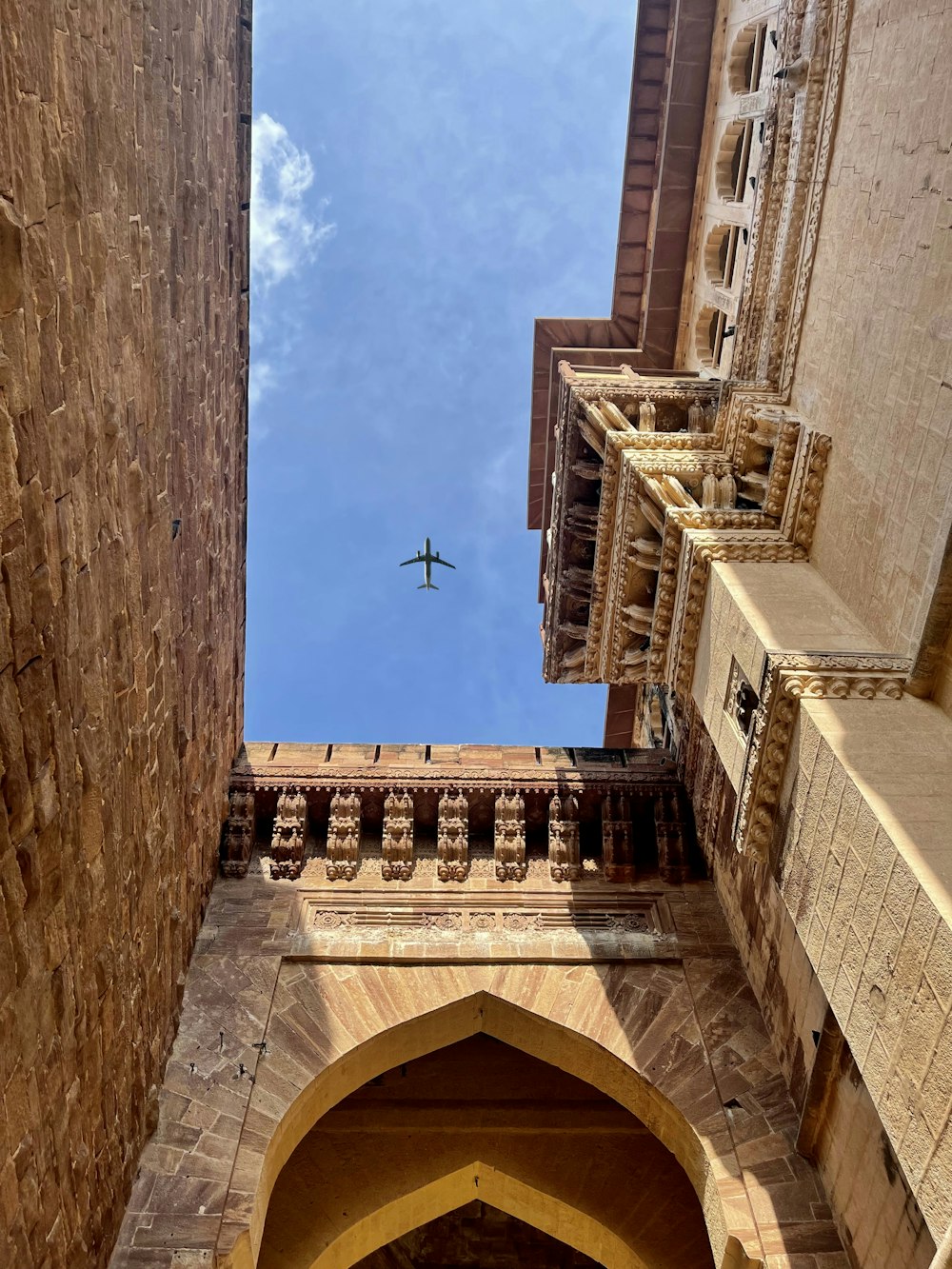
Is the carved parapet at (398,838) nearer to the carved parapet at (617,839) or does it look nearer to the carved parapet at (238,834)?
the carved parapet at (238,834)

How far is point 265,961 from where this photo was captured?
7.09 m

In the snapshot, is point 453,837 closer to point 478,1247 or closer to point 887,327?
point 478,1247

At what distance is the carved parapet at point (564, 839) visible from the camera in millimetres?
8109

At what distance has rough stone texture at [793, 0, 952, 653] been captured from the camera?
4.71 metres

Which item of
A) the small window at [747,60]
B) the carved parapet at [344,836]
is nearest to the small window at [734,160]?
the small window at [747,60]

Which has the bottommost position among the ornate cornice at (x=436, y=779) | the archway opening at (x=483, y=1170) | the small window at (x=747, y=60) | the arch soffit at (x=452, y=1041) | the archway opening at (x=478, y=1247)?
the archway opening at (x=478, y=1247)

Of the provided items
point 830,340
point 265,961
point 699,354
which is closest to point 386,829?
point 265,961

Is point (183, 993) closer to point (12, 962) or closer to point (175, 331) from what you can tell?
point (12, 962)

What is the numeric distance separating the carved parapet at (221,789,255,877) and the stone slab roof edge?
5760 millimetres

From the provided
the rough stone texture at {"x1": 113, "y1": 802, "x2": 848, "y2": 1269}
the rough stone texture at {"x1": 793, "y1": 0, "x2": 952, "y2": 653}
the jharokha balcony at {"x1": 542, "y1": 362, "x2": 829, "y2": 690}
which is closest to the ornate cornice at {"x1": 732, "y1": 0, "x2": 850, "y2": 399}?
the rough stone texture at {"x1": 793, "y1": 0, "x2": 952, "y2": 653}

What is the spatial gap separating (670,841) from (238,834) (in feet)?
12.4

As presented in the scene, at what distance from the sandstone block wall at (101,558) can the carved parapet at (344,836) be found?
120cm

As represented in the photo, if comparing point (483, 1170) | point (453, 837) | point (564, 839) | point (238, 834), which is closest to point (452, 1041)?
point (483, 1170)

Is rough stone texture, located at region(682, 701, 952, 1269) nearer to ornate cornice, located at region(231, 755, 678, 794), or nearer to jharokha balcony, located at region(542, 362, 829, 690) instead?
ornate cornice, located at region(231, 755, 678, 794)
